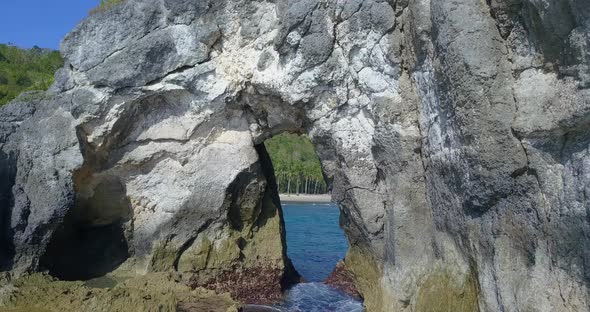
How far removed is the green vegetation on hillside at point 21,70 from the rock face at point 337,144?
5.23 m

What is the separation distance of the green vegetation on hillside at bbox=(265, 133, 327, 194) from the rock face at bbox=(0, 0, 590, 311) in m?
44.4

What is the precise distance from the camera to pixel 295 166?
2402 inches

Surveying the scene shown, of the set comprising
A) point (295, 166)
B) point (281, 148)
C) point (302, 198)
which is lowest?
point (302, 198)

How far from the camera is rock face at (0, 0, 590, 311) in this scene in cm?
646

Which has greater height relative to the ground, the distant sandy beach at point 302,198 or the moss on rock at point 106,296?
the distant sandy beach at point 302,198

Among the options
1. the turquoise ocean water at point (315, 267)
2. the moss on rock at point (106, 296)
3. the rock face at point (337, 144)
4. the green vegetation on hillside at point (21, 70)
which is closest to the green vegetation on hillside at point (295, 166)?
the turquoise ocean water at point (315, 267)

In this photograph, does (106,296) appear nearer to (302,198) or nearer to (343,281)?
(343,281)

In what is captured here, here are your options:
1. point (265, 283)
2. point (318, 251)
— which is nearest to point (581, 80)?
point (265, 283)

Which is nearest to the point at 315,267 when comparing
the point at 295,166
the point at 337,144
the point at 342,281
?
→ the point at 342,281

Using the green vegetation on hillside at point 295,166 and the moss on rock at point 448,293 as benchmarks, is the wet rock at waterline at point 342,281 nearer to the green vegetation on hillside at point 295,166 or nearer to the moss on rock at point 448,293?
the moss on rock at point 448,293

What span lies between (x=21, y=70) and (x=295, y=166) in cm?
3955

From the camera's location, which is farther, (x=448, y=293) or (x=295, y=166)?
(x=295, y=166)

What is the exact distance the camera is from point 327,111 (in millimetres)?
10461

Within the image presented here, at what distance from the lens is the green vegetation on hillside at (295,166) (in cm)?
6081
